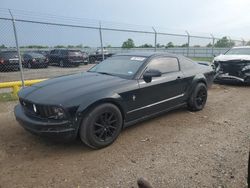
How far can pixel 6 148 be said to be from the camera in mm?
3990

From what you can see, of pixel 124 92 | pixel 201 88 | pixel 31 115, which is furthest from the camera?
pixel 201 88

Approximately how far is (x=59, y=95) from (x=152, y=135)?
181 cm

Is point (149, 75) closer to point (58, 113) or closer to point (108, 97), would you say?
point (108, 97)

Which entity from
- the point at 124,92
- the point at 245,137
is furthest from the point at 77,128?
the point at 245,137

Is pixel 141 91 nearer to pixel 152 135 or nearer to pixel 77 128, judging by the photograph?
pixel 152 135

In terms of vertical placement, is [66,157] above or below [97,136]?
below

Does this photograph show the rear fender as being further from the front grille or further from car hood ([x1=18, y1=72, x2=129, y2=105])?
the front grille

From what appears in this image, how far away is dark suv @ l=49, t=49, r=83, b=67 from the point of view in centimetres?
1912

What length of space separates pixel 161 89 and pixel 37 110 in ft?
7.70

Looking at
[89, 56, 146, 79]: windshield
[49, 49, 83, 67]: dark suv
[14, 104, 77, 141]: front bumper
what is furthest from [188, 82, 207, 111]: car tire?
[49, 49, 83, 67]: dark suv

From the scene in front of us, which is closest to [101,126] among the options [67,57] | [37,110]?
[37,110]

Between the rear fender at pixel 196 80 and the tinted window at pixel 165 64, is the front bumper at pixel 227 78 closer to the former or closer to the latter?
the rear fender at pixel 196 80

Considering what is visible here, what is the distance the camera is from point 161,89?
15.9 feet

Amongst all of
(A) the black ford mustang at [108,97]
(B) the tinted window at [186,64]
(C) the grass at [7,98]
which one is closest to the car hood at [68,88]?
(A) the black ford mustang at [108,97]
